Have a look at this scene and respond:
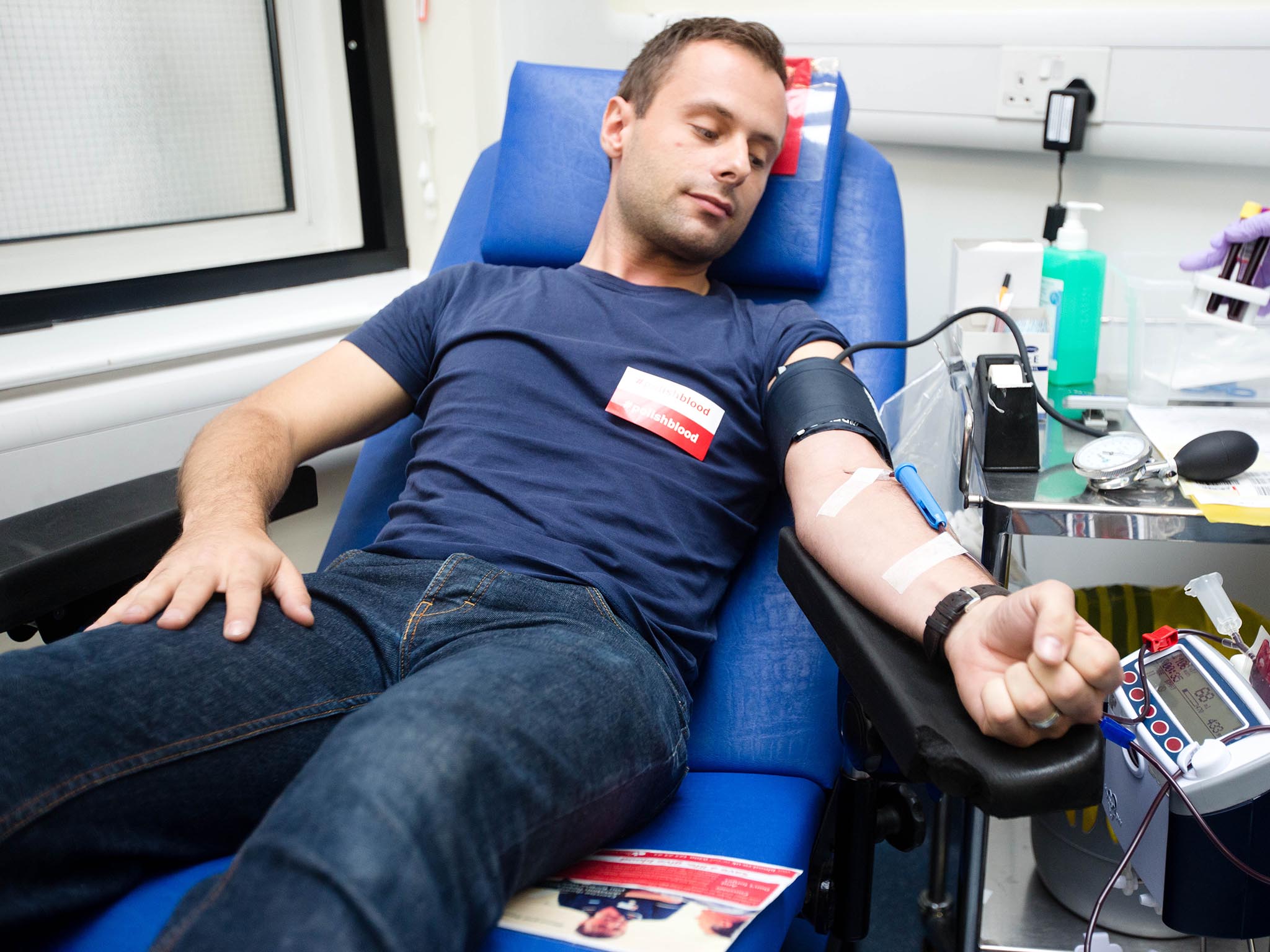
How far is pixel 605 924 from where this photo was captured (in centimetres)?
87

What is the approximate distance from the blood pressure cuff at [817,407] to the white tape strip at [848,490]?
6 cm

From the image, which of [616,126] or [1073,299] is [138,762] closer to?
[616,126]

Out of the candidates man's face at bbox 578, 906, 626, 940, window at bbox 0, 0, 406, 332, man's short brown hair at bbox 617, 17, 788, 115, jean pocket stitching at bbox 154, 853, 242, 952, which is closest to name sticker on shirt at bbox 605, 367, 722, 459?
man's short brown hair at bbox 617, 17, 788, 115

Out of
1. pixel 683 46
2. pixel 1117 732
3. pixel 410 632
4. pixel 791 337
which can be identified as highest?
pixel 683 46

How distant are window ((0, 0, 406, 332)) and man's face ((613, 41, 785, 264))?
101cm

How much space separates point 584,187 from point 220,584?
2.83 feet

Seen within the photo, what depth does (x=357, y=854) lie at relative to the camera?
71 cm

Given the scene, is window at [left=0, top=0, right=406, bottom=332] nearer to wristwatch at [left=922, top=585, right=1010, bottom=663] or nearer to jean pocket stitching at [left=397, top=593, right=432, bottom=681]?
jean pocket stitching at [left=397, top=593, right=432, bottom=681]

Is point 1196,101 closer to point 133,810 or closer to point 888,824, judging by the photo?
point 888,824

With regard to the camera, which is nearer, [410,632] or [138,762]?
[138,762]

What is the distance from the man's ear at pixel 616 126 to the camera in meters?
1.58

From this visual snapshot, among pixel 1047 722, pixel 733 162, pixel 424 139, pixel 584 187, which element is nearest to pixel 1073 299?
pixel 733 162

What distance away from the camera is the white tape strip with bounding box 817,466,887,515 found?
108 cm

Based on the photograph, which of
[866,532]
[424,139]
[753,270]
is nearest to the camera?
[866,532]
